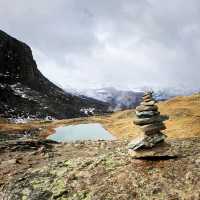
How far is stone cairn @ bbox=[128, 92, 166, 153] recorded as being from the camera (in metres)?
21.8

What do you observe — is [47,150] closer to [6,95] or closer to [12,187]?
[12,187]

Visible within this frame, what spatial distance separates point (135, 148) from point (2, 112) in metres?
153

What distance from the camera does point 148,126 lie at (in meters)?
21.9

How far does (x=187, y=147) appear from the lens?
24.4 m

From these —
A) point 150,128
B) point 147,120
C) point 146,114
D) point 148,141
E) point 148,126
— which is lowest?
point 148,141

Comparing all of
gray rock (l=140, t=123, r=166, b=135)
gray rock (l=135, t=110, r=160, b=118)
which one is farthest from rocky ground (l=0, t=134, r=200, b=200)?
gray rock (l=135, t=110, r=160, b=118)

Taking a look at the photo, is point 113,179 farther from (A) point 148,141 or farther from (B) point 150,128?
(B) point 150,128

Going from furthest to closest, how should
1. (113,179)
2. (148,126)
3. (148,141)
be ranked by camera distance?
(148,126) < (148,141) < (113,179)

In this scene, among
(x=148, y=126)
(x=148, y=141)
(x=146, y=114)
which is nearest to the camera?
(x=148, y=141)

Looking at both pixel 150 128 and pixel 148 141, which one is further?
pixel 150 128

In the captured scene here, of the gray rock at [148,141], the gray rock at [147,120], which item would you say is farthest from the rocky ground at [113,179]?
the gray rock at [147,120]

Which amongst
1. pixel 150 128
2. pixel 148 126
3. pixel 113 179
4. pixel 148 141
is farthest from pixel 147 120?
pixel 113 179

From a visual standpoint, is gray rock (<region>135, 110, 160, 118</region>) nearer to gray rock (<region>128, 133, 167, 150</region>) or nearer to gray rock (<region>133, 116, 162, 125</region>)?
gray rock (<region>133, 116, 162, 125</region>)

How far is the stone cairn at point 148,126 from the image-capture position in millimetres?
21797
